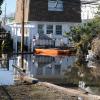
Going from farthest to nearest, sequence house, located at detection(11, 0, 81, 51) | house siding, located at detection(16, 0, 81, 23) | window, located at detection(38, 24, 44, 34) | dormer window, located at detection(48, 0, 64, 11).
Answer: dormer window, located at detection(48, 0, 64, 11) → house siding, located at detection(16, 0, 81, 23) → window, located at detection(38, 24, 44, 34) → house, located at detection(11, 0, 81, 51)

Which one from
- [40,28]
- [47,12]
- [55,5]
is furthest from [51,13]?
[40,28]

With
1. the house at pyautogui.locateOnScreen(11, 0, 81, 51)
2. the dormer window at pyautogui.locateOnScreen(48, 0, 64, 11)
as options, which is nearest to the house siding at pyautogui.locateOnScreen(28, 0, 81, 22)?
the house at pyautogui.locateOnScreen(11, 0, 81, 51)

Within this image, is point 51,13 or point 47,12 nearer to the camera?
point 47,12

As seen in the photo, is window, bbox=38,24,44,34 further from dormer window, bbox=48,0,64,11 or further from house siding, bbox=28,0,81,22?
dormer window, bbox=48,0,64,11

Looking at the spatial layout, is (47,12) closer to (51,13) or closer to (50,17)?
(51,13)

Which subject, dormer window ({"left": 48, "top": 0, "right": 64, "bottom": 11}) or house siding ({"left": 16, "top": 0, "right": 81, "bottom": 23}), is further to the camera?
dormer window ({"left": 48, "top": 0, "right": 64, "bottom": 11})

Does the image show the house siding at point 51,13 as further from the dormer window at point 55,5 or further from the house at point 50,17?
the dormer window at point 55,5

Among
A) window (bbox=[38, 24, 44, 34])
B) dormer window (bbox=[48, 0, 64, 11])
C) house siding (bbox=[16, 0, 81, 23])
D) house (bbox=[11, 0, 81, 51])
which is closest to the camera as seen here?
house (bbox=[11, 0, 81, 51])

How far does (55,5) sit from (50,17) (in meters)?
1.81

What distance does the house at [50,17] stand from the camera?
172ft

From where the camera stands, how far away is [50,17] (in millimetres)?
53312

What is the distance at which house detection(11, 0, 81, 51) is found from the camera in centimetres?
5236

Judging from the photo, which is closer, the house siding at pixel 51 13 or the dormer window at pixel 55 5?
the house siding at pixel 51 13

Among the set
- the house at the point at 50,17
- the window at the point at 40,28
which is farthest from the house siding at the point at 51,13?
the window at the point at 40,28
